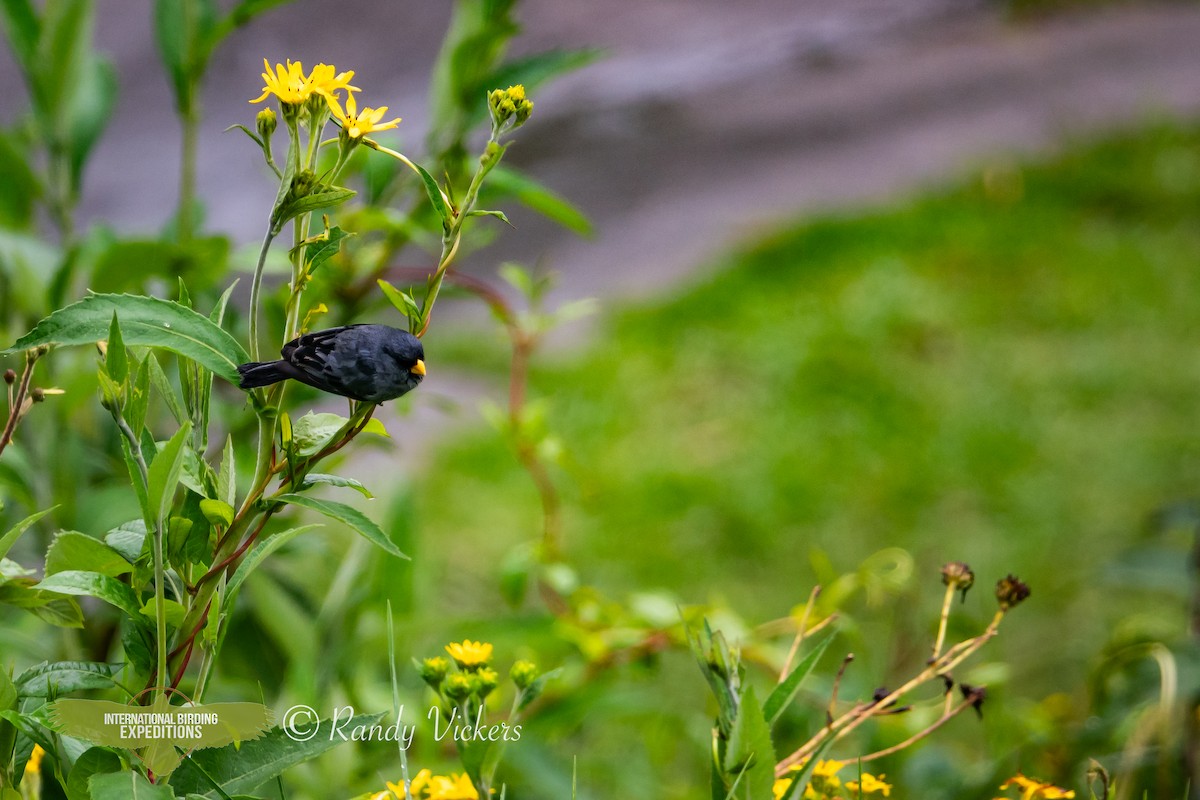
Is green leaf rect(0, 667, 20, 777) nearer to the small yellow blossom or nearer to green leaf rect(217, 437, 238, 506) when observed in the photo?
green leaf rect(217, 437, 238, 506)

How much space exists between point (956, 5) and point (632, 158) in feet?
5.43

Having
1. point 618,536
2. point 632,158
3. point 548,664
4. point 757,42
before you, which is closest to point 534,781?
point 548,664

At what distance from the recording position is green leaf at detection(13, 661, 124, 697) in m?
0.50

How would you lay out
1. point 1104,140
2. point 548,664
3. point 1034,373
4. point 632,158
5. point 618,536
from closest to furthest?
1. point 548,664
2. point 618,536
3. point 1034,373
4. point 1104,140
5. point 632,158

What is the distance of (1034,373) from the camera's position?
2545 millimetres

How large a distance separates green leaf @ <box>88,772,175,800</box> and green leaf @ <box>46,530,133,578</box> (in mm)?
95

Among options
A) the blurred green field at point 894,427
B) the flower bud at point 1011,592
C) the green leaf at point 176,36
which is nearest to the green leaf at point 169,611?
the flower bud at point 1011,592

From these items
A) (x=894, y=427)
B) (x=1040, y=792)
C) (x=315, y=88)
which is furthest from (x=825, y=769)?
(x=894, y=427)

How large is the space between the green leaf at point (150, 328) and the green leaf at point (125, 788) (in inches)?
6.8

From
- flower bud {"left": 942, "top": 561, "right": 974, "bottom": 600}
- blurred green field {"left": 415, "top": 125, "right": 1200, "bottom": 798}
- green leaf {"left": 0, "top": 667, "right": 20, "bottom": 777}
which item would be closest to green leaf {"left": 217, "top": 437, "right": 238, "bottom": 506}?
green leaf {"left": 0, "top": 667, "right": 20, "bottom": 777}

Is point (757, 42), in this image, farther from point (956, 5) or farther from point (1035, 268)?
point (1035, 268)

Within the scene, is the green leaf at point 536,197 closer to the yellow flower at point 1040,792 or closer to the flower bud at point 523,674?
the flower bud at point 523,674

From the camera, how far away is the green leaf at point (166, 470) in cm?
45

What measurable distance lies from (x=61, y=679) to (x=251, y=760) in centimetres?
9
